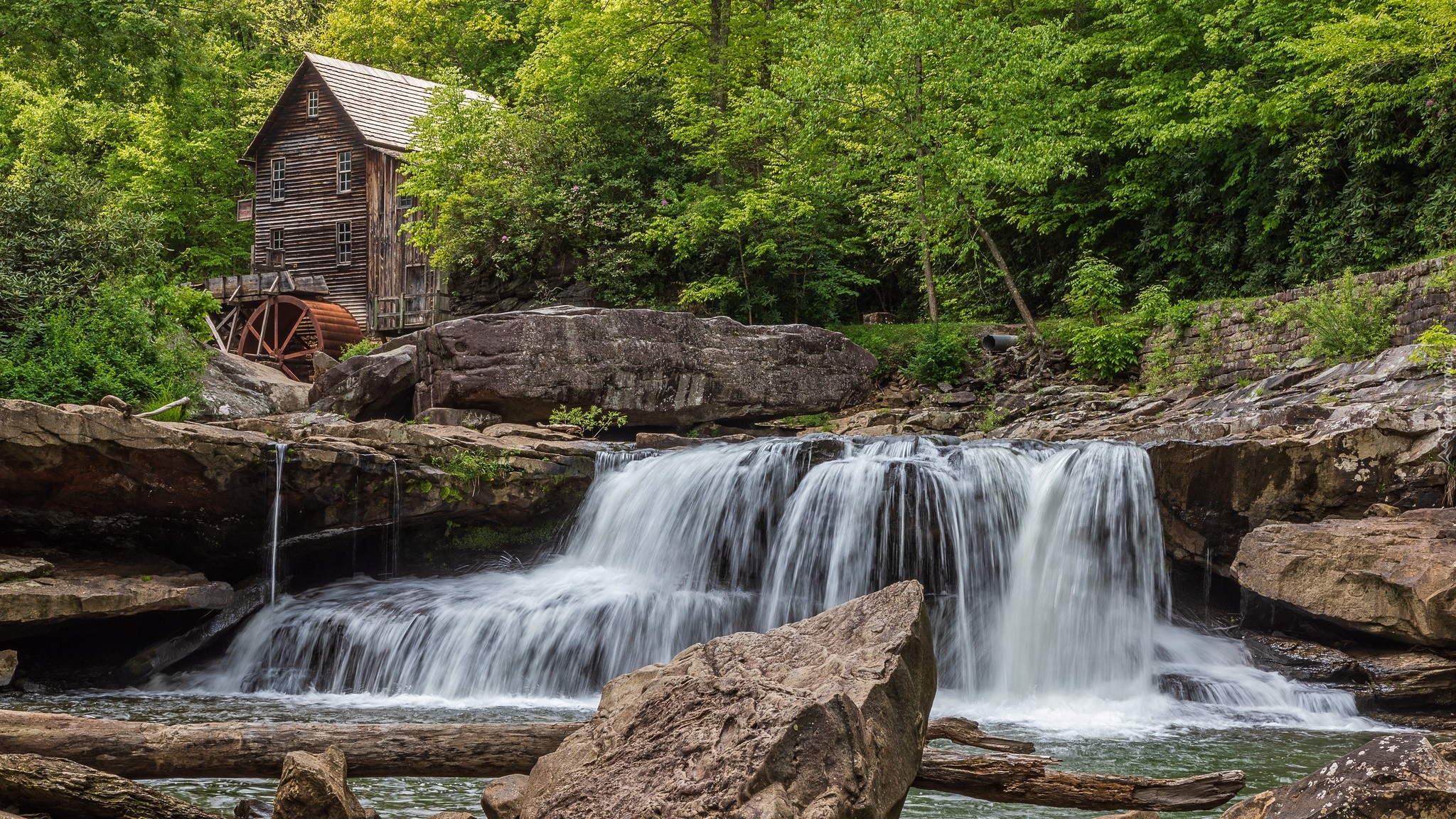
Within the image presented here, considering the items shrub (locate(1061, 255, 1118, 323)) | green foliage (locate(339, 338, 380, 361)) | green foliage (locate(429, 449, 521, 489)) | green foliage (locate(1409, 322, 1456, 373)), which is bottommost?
green foliage (locate(429, 449, 521, 489))

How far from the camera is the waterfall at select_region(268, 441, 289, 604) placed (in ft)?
34.5

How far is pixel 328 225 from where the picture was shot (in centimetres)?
3128

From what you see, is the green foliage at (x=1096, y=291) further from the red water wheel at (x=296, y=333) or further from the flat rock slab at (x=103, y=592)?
the red water wheel at (x=296, y=333)

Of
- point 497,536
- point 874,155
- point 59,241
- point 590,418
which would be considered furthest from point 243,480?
point 874,155

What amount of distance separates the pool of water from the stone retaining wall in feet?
22.9

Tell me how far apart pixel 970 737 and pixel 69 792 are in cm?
365

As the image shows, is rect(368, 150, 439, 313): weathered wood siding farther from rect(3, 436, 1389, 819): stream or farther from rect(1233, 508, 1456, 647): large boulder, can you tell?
rect(1233, 508, 1456, 647): large boulder

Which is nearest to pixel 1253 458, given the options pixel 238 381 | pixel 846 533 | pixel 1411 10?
pixel 846 533

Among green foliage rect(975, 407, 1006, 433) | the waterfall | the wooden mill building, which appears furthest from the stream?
the wooden mill building

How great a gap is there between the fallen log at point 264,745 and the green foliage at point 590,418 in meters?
10.8

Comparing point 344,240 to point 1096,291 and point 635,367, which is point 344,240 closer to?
point 635,367

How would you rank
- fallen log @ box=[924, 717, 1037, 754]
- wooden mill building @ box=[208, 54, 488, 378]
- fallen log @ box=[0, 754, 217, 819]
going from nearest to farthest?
fallen log @ box=[0, 754, 217, 819]
fallen log @ box=[924, 717, 1037, 754]
wooden mill building @ box=[208, 54, 488, 378]

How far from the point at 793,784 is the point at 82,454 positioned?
8900 mm

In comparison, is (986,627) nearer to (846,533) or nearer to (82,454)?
(846,533)
